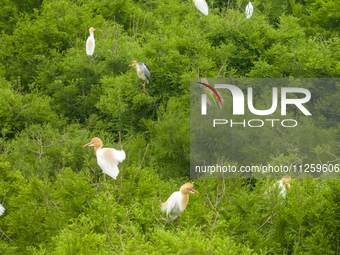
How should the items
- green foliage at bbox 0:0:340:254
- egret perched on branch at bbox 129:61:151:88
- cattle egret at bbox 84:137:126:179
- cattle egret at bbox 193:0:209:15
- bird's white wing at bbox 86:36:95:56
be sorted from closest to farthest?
green foliage at bbox 0:0:340:254 → cattle egret at bbox 84:137:126:179 → egret perched on branch at bbox 129:61:151:88 → cattle egret at bbox 193:0:209:15 → bird's white wing at bbox 86:36:95:56

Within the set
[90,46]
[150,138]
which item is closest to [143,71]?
[150,138]

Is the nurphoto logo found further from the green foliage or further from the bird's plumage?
the bird's plumage

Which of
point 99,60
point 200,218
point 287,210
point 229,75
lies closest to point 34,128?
point 99,60

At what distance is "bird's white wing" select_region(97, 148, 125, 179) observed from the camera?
4.71 m

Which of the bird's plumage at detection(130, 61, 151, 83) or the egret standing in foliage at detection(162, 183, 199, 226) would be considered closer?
the egret standing in foliage at detection(162, 183, 199, 226)

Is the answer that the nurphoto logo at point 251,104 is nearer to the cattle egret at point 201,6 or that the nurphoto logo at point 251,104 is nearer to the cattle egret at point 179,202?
the cattle egret at point 179,202

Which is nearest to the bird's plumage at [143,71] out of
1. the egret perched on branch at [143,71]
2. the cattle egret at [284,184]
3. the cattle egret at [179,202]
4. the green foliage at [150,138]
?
the egret perched on branch at [143,71]

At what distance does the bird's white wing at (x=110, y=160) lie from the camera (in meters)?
4.71

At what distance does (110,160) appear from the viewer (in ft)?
15.7

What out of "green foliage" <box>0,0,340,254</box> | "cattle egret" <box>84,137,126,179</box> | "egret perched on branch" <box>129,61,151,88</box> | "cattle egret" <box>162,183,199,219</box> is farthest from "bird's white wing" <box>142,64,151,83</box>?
"cattle egret" <box>162,183,199,219</box>

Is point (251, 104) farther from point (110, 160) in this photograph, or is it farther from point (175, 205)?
point (175, 205)

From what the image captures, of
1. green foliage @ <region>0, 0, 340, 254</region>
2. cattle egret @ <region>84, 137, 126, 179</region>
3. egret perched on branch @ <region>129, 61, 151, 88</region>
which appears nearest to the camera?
green foliage @ <region>0, 0, 340, 254</region>

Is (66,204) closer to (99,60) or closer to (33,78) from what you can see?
(99,60)

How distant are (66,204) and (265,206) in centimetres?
220
